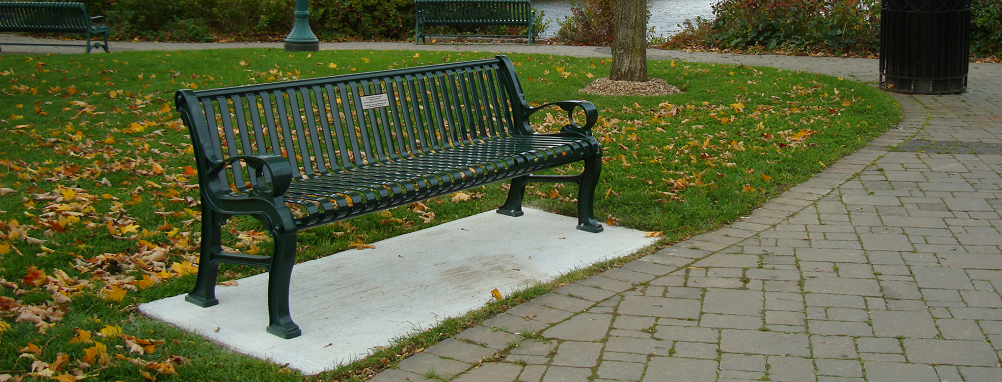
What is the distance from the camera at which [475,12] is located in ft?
51.1

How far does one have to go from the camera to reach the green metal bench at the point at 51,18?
13078 mm

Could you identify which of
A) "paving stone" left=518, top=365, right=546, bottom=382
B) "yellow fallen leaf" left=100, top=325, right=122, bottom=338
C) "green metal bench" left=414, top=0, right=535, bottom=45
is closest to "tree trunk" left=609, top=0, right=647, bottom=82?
"green metal bench" left=414, top=0, right=535, bottom=45

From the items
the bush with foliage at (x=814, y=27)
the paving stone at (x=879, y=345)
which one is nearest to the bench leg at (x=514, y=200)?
the paving stone at (x=879, y=345)

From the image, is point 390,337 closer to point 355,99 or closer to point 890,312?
point 355,99

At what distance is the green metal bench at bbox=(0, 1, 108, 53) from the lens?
1308 centimetres

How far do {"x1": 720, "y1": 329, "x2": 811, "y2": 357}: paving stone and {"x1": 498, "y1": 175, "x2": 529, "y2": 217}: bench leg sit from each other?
2.04 metres

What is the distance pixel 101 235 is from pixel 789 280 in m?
3.67

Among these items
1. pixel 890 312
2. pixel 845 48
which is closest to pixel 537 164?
pixel 890 312

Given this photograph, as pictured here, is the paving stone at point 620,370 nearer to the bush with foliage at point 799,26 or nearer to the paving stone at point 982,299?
the paving stone at point 982,299

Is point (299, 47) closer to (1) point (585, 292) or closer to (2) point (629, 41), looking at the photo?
(2) point (629, 41)

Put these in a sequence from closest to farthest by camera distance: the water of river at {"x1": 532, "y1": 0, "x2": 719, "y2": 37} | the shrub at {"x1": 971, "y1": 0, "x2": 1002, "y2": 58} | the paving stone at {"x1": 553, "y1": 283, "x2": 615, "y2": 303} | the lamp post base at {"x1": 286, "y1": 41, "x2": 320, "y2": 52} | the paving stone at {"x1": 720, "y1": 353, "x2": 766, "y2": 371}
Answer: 1. the paving stone at {"x1": 720, "y1": 353, "x2": 766, "y2": 371}
2. the paving stone at {"x1": 553, "y1": 283, "x2": 615, "y2": 303}
3. the lamp post base at {"x1": 286, "y1": 41, "x2": 320, "y2": 52}
4. the shrub at {"x1": 971, "y1": 0, "x2": 1002, "y2": 58}
5. the water of river at {"x1": 532, "y1": 0, "x2": 719, "y2": 37}

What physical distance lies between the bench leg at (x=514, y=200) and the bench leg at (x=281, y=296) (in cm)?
207

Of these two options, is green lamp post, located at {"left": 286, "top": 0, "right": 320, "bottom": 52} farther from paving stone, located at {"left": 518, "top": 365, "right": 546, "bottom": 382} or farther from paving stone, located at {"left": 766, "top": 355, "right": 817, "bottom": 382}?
paving stone, located at {"left": 766, "top": 355, "right": 817, "bottom": 382}

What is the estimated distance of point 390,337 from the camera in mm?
3559
